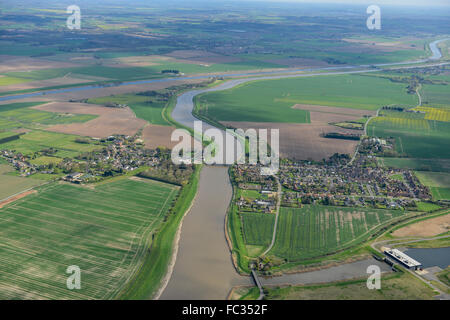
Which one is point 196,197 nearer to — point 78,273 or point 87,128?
point 78,273

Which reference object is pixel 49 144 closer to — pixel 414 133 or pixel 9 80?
pixel 9 80

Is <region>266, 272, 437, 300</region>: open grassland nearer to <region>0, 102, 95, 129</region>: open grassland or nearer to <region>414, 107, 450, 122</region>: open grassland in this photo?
<region>0, 102, 95, 129</region>: open grassland

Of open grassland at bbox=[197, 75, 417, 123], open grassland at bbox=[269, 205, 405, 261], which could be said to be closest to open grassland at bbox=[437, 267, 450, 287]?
open grassland at bbox=[269, 205, 405, 261]

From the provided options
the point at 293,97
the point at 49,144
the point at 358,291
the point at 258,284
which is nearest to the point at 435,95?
the point at 293,97

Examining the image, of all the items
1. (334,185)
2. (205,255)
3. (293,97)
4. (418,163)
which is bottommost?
(205,255)

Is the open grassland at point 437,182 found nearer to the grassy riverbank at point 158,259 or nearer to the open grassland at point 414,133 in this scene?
the open grassland at point 414,133

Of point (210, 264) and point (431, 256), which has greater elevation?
point (431, 256)

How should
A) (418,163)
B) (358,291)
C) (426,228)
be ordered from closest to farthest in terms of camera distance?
1. (358,291)
2. (426,228)
3. (418,163)
